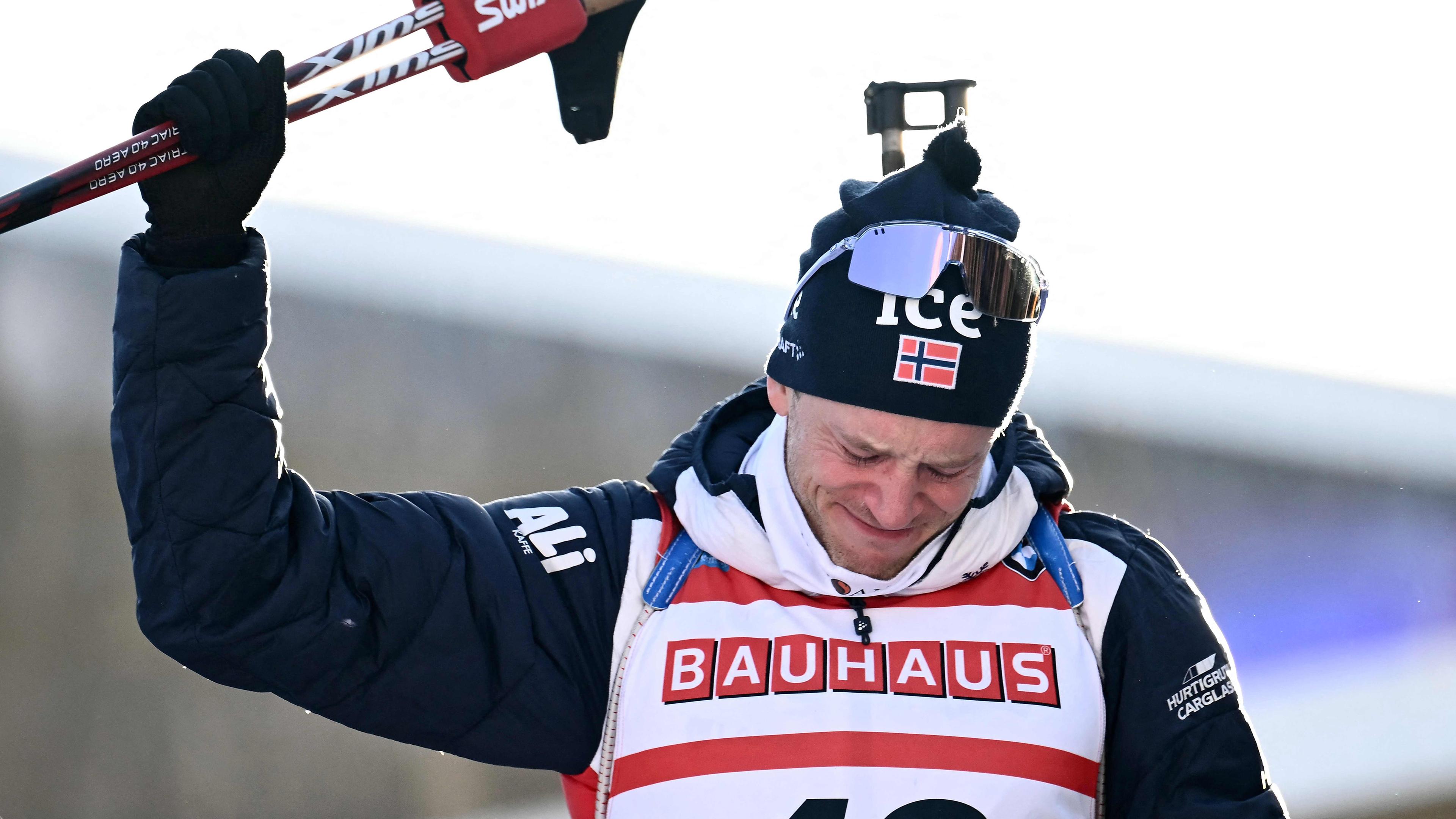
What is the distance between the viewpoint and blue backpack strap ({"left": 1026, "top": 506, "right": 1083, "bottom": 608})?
1935 millimetres

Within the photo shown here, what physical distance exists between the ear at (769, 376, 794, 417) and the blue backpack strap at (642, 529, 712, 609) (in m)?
0.26

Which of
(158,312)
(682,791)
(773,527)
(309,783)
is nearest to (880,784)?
(682,791)

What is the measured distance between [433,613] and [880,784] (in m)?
0.71

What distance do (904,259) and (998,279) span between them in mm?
151

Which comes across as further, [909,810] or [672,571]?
[672,571]

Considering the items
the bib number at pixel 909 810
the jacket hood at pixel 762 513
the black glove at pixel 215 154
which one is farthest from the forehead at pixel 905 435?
the black glove at pixel 215 154

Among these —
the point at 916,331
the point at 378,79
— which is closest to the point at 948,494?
the point at 916,331

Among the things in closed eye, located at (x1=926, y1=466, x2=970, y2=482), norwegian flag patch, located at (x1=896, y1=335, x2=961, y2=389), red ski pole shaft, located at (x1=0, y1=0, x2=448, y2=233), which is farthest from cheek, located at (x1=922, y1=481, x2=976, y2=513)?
red ski pole shaft, located at (x1=0, y1=0, x2=448, y2=233)

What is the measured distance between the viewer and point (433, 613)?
1.77 meters

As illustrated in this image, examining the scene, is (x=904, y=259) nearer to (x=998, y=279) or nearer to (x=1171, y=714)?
(x=998, y=279)

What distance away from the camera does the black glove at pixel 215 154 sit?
1.47 metres

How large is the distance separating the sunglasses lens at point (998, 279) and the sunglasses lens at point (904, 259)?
38mm

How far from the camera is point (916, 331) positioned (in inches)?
73.2

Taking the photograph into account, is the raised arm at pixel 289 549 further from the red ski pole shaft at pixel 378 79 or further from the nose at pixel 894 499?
the nose at pixel 894 499
